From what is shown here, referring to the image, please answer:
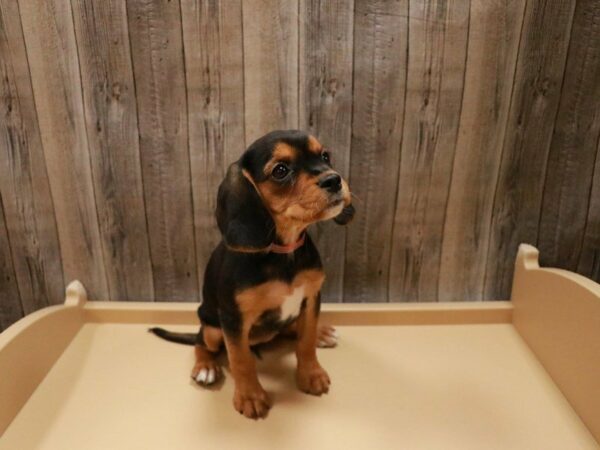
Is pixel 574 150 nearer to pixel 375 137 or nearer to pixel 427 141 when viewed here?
pixel 427 141

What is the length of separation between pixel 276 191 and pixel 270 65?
46cm

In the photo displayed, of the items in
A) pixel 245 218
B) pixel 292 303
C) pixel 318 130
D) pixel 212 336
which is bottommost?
pixel 212 336

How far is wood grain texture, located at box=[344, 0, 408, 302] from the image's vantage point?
1.16 m

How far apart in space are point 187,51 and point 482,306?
43.3 inches

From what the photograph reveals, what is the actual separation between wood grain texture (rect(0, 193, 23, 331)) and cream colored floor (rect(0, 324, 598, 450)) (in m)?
0.28

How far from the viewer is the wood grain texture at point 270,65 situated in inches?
45.6

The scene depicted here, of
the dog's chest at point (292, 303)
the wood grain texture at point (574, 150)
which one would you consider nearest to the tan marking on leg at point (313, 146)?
the dog's chest at point (292, 303)

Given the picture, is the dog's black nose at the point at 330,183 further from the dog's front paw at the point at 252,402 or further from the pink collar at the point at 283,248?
the dog's front paw at the point at 252,402

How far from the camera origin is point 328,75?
120 cm

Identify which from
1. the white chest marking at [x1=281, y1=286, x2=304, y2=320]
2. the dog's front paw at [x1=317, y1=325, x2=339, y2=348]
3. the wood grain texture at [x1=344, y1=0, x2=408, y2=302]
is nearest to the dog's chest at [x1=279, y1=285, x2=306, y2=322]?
the white chest marking at [x1=281, y1=286, x2=304, y2=320]

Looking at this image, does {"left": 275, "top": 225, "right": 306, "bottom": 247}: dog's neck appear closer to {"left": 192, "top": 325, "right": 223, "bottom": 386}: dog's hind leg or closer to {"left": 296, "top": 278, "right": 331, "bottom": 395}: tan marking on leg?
{"left": 296, "top": 278, "right": 331, "bottom": 395}: tan marking on leg

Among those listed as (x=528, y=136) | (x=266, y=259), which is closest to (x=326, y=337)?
(x=266, y=259)

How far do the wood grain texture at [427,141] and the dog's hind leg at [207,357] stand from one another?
1.85ft

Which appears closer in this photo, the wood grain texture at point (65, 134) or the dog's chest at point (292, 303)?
the dog's chest at point (292, 303)
